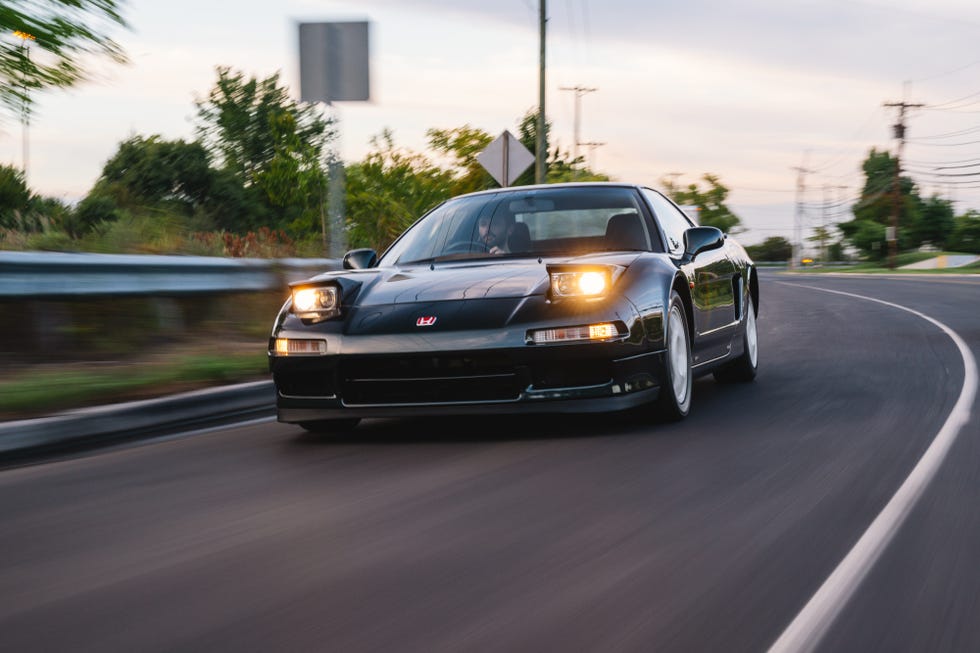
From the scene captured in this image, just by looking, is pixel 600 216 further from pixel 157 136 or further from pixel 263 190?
pixel 263 190

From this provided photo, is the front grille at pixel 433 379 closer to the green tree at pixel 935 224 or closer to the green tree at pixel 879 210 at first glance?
the green tree at pixel 879 210

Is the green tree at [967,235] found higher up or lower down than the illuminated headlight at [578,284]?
lower down

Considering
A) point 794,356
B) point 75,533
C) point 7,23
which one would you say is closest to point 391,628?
point 75,533

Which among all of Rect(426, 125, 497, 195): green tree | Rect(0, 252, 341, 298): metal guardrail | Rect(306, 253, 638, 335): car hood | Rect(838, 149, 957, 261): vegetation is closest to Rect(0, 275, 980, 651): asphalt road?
Rect(306, 253, 638, 335): car hood

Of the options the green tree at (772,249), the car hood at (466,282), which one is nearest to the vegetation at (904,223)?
the green tree at (772,249)

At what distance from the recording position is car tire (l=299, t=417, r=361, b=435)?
259 inches

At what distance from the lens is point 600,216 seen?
724 cm

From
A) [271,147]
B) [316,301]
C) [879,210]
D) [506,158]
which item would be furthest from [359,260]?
[879,210]

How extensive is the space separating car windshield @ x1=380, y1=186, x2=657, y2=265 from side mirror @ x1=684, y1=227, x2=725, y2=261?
0.32 metres

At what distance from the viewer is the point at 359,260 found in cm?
732

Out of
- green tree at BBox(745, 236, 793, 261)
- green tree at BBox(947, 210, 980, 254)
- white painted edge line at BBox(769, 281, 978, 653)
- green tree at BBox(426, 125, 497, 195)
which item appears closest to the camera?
white painted edge line at BBox(769, 281, 978, 653)

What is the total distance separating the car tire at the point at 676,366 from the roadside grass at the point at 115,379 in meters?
3.16

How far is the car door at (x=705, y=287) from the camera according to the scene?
728 centimetres

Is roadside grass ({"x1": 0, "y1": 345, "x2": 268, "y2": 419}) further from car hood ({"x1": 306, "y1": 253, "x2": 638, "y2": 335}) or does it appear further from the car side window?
the car side window
